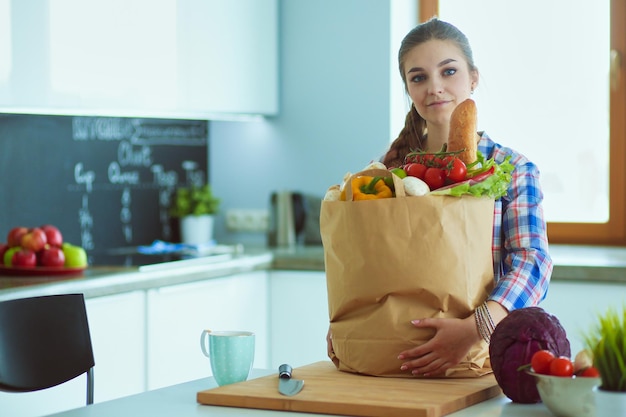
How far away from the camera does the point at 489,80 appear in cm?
370

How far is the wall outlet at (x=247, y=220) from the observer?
3941 mm

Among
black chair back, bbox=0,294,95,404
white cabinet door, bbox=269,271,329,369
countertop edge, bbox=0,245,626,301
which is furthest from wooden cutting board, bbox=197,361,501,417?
white cabinet door, bbox=269,271,329,369

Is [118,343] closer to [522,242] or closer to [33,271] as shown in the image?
[33,271]

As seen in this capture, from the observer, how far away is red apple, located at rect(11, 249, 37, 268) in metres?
2.75

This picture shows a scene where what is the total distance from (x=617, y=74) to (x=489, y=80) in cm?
46

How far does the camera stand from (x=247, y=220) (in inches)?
156

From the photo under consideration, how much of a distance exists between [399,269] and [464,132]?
0.29m

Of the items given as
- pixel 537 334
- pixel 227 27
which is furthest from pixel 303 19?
pixel 537 334

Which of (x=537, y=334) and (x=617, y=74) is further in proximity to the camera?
(x=617, y=74)

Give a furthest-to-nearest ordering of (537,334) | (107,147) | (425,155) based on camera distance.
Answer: (107,147)
(425,155)
(537,334)

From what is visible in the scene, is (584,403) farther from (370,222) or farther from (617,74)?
(617,74)

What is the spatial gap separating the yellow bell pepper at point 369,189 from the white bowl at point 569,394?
39 centimetres

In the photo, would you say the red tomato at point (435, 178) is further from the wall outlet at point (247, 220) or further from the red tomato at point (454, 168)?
the wall outlet at point (247, 220)

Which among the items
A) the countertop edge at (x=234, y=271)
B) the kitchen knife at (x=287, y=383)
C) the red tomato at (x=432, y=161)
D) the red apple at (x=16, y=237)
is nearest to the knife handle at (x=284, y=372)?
the kitchen knife at (x=287, y=383)
